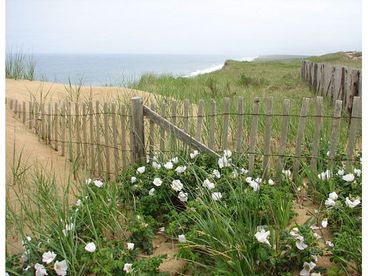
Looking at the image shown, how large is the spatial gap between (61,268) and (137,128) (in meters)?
1.93

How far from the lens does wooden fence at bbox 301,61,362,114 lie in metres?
6.81

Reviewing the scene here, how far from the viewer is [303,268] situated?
244cm

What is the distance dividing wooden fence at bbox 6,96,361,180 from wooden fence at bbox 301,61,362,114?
172 cm

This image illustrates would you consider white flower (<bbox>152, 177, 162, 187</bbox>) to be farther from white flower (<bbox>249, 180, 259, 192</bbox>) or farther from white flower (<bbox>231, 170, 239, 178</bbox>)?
white flower (<bbox>249, 180, 259, 192</bbox>)

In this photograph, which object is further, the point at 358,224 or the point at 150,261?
the point at 358,224

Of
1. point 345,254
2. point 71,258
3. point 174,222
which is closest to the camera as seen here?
point 345,254

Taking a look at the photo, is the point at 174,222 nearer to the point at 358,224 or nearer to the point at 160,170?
the point at 160,170

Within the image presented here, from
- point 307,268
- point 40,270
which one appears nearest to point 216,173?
point 307,268

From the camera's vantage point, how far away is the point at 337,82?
7.96 meters

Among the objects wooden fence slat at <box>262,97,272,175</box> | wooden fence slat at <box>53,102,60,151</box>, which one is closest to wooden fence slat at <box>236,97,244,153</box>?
wooden fence slat at <box>262,97,272,175</box>

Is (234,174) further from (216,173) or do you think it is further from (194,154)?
(194,154)

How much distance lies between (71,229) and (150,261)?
58 centimetres
